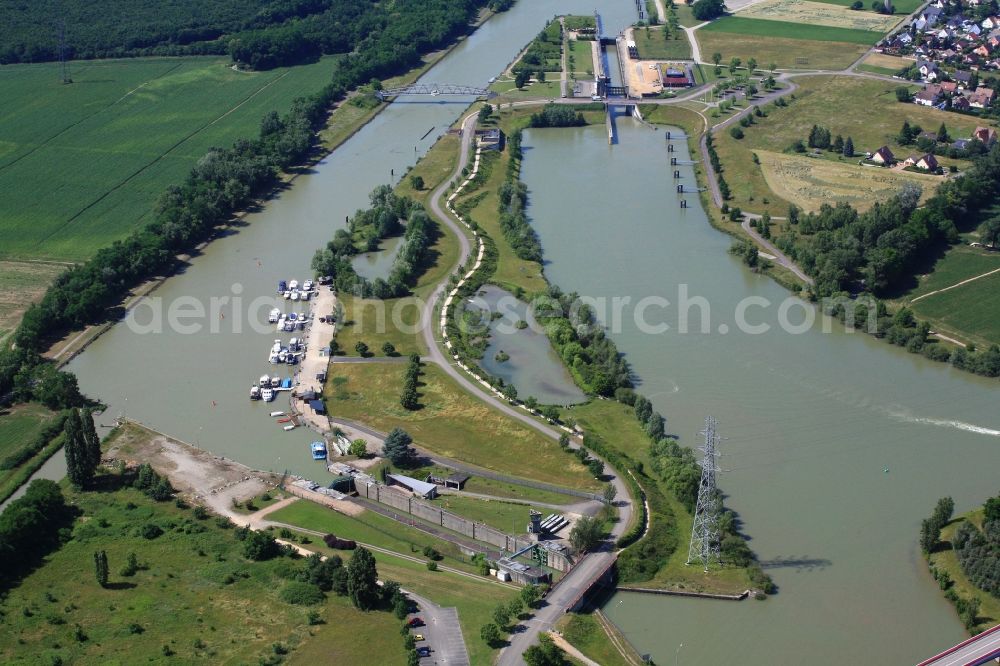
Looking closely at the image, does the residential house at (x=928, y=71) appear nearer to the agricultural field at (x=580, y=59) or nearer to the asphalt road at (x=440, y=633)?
the agricultural field at (x=580, y=59)

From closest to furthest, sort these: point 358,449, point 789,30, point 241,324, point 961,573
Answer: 1. point 961,573
2. point 358,449
3. point 241,324
4. point 789,30

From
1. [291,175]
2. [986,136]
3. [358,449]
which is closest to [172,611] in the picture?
[358,449]

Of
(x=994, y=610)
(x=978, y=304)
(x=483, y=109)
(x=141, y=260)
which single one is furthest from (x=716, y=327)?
(x=483, y=109)

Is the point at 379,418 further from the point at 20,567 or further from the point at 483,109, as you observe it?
the point at 483,109

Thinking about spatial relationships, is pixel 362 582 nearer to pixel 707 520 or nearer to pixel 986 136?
pixel 707 520

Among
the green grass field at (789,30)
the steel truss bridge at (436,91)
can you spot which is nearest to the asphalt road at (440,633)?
the steel truss bridge at (436,91)

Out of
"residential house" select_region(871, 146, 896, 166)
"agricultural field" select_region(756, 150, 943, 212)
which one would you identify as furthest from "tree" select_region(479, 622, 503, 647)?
"residential house" select_region(871, 146, 896, 166)
